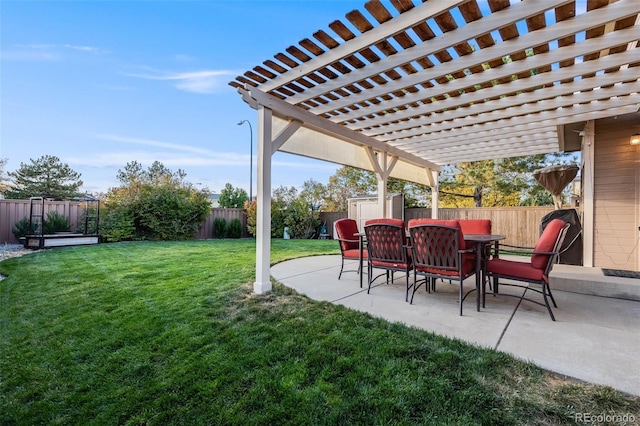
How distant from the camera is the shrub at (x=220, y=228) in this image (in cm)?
1238

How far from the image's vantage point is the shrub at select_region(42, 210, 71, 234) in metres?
9.38

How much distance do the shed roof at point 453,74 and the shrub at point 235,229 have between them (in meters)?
8.35

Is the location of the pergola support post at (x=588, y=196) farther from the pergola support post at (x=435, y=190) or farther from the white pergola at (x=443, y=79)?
the pergola support post at (x=435, y=190)

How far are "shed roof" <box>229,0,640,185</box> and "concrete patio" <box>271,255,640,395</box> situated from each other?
2345 millimetres

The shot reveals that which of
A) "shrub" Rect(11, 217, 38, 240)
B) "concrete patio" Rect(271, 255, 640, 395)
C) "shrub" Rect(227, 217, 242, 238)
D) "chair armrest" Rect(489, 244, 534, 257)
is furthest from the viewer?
"shrub" Rect(227, 217, 242, 238)

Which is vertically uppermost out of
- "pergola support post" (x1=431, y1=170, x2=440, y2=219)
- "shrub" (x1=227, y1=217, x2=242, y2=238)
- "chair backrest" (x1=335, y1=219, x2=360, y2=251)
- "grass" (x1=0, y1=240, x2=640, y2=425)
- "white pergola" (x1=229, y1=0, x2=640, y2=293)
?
"white pergola" (x1=229, y1=0, x2=640, y2=293)

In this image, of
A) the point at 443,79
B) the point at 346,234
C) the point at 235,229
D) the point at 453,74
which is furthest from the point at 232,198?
the point at 453,74

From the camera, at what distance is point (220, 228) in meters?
12.4

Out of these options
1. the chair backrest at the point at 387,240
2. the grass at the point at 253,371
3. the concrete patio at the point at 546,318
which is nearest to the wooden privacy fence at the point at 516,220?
the concrete patio at the point at 546,318

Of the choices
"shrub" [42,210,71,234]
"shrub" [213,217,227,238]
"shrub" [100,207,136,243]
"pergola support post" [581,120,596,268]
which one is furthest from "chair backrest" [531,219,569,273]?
"shrub" [42,210,71,234]

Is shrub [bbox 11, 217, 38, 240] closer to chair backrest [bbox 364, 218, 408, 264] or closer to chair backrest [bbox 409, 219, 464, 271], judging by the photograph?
chair backrest [bbox 364, 218, 408, 264]

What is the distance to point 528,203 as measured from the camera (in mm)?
14023

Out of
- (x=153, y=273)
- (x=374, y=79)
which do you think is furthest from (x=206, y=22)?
(x=153, y=273)

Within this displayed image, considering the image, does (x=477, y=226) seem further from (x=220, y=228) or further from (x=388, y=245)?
(x=220, y=228)
